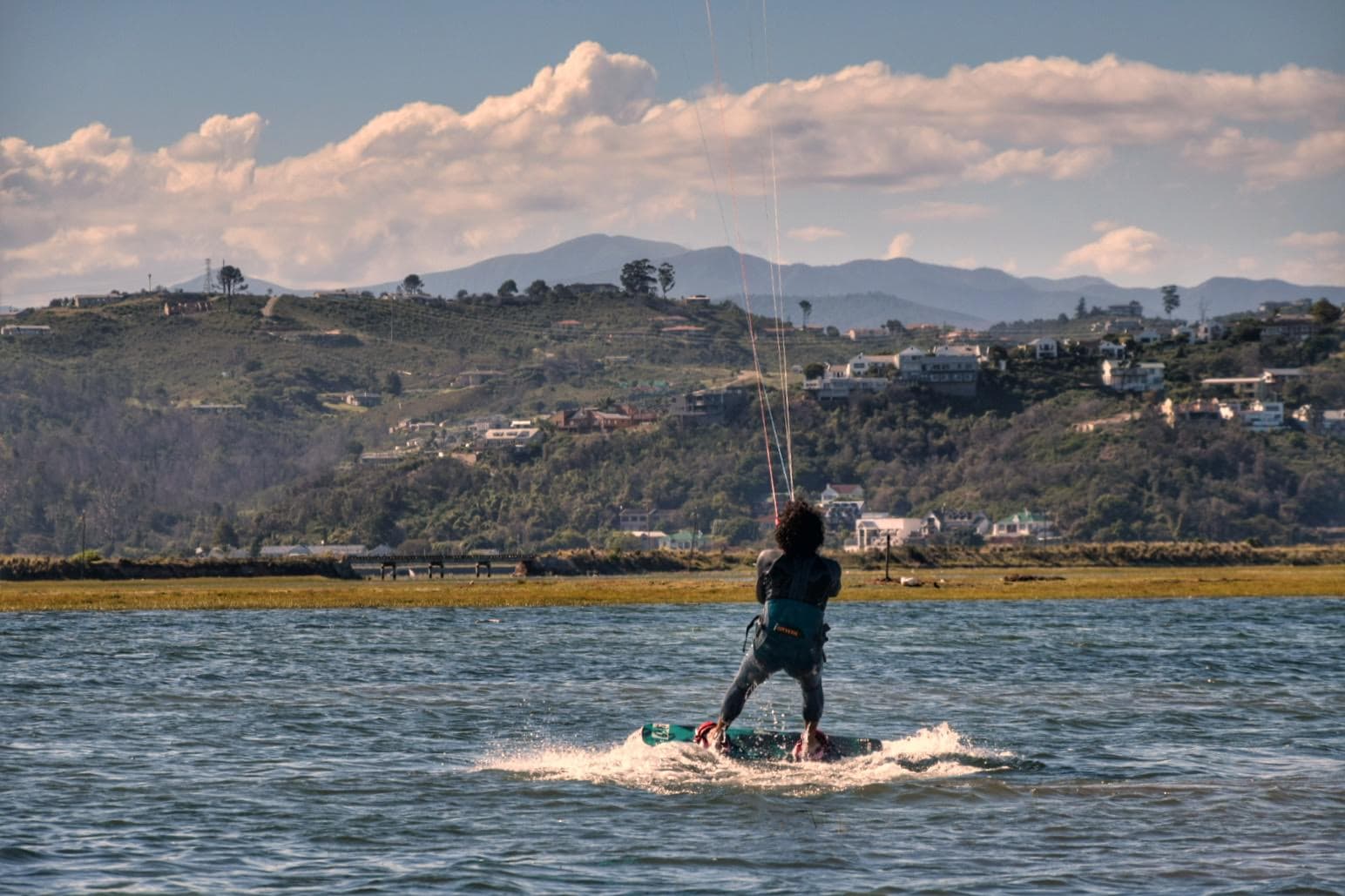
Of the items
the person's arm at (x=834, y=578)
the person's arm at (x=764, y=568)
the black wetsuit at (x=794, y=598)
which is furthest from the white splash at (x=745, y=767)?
the person's arm at (x=834, y=578)

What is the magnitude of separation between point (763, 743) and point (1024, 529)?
175 metres

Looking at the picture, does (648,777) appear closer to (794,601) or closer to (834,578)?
(794,601)

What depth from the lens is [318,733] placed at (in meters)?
29.2

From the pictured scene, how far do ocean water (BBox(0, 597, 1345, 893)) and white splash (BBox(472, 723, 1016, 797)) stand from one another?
58 mm

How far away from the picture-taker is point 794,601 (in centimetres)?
2259

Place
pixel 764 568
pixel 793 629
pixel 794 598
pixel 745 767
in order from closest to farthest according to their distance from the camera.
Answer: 1. pixel 793 629
2. pixel 794 598
3. pixel 764 568
4. pixel 745 767

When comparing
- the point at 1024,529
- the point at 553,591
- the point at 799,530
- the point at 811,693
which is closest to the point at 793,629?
the point at 811,693

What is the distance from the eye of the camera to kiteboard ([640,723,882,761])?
2381 cm

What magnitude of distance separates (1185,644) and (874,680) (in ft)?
47.6

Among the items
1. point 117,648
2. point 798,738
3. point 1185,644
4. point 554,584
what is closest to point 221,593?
point 554,584

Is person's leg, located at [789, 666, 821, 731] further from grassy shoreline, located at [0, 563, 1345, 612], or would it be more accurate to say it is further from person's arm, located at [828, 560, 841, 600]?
grassy shoreline, located at [0, 563, 1345, 612]

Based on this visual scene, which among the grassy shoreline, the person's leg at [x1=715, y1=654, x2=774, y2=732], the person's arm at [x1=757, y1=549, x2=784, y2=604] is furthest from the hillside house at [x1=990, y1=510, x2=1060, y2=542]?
the person's arm at [x1=757, y1=549, x2=784, y2=604]

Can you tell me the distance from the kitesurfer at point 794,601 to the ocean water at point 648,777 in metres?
1.67

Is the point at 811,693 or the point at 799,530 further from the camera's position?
Result: the point at 811,693
